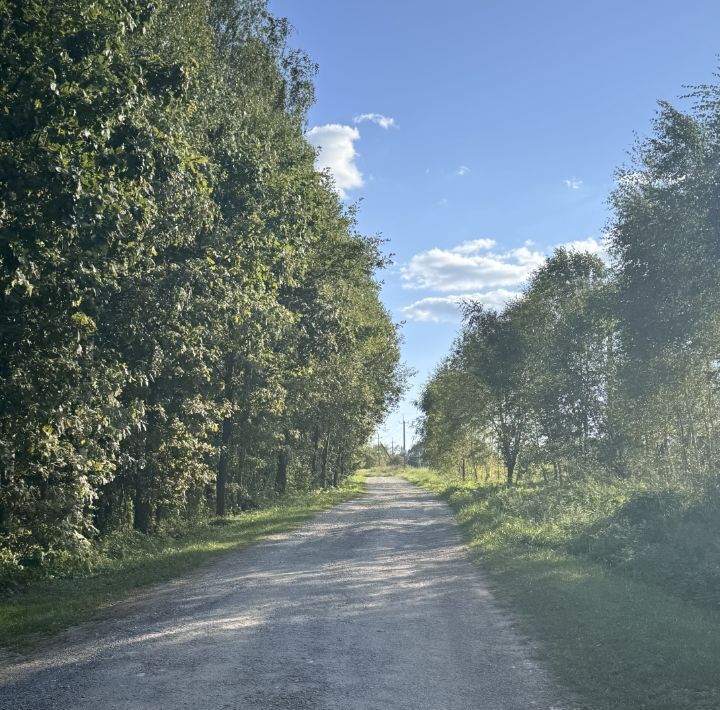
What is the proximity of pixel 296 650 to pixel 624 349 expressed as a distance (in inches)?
799

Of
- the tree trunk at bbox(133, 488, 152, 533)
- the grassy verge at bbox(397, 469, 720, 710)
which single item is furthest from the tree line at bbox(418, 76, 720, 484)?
the tree trunk at bbox(133, 488, 152, 533)

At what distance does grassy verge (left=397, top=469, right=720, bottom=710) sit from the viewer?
22.3 ft

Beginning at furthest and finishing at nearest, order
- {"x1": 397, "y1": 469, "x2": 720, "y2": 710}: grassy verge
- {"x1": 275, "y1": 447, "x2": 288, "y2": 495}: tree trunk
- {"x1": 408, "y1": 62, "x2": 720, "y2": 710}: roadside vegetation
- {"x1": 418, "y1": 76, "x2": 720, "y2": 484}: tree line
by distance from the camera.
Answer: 1. {"x1": 275, "y1": 447, "x2": 288, "y2": 495}: tree trunk
2. {"x1": 418, "y1": 76, "x2": 720, "y2": 484}: tree line
3. {"x1": 408, "y1": 62, "x2": 720, "y2": 710}: roadside vegetation
4. {"x1": 397, "y1": 469, "x2": 720, "y2": 710}: grassy verge

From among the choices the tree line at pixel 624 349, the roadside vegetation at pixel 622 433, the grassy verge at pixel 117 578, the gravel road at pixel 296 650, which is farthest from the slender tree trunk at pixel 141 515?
the tree line at pixel 624 349

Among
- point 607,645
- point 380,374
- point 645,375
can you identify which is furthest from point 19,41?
point 380,374

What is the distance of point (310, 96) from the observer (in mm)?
29250

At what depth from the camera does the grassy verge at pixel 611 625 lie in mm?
6809

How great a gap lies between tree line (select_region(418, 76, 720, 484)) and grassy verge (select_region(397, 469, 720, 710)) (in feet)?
23.5

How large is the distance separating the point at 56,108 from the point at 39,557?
9076 mm

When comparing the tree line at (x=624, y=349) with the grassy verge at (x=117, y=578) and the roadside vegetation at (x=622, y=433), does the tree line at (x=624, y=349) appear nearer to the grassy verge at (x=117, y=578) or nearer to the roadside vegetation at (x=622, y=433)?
the roadside vegetation at (x=622, y=433)

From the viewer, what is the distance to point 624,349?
24.7 m

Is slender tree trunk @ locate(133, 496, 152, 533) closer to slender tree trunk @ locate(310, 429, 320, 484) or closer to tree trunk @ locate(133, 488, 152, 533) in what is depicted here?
tree trunk @ locate(133, 488, 152, 533)

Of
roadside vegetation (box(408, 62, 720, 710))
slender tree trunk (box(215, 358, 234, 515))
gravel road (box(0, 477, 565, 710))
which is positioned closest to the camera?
gravel road (box(0, 477, 565, 710))

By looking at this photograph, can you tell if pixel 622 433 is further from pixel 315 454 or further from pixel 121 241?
pixel 121 241
